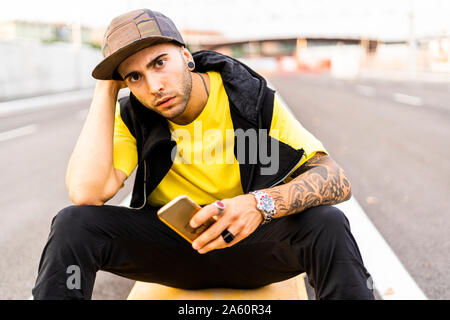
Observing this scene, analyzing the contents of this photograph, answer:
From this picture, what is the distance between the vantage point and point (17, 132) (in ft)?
36.8

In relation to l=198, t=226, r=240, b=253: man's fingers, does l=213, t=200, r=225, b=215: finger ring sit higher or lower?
higher

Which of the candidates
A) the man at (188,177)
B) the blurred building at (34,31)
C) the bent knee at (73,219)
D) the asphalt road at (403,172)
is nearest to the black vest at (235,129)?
the man at (188,177)

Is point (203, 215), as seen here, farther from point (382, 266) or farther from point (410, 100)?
point (410, 100)

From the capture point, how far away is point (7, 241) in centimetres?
426

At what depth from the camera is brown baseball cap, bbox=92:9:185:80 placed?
2.25 meters

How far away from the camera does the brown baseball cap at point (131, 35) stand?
7.37ft

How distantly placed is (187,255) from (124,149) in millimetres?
700

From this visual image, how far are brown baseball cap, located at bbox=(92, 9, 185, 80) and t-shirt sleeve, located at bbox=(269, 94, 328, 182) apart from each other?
62 cm

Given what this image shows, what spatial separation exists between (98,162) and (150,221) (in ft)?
1.40

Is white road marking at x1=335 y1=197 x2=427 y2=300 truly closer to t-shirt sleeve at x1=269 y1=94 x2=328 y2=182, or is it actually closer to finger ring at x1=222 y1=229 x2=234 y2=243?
t-shirt sleeve at x1=269 y1=94 x2=328 y2=182

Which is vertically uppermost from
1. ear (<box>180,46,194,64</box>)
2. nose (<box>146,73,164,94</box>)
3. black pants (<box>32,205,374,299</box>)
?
ear (<box>180,46,194,64</box>)

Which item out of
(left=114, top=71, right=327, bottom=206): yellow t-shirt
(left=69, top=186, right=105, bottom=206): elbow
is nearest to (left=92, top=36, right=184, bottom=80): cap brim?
(left=114, top=71, right=327, bottom=206): yellow t-shirt

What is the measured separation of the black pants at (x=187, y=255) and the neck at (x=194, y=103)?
507mm
